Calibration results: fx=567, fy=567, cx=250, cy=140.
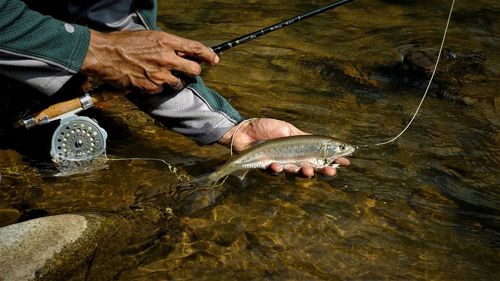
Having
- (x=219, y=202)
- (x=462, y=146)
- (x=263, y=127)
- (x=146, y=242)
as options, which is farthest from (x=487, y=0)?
(x=146, y=242)

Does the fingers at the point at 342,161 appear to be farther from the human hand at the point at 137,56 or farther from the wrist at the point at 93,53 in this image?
the wrist at the point at 93,53

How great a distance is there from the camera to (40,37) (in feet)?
10.6

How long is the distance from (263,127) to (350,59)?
3.06 m

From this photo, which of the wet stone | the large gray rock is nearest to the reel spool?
the wet stone

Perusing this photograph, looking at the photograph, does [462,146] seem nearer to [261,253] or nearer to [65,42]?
[261,253]

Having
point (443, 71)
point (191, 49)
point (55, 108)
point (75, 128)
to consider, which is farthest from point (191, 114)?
point (443, 71)

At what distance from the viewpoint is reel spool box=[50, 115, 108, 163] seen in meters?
3.95

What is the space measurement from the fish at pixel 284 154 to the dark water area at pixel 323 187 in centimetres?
19

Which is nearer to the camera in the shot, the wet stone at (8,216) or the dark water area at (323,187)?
the dark water area at (323,187)

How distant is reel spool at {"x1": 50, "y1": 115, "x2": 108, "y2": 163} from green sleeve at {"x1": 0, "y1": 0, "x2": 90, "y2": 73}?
69 cm

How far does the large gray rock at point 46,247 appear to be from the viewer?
2920 millimetres

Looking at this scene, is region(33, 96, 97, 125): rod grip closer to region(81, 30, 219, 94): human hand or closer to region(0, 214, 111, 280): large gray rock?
region(81, 30, 219, 94): human hand

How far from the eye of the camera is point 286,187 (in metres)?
4.10

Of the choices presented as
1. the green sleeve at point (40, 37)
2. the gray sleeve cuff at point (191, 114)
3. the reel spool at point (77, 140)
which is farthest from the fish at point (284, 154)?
the green sleeve at point (40, 37)
